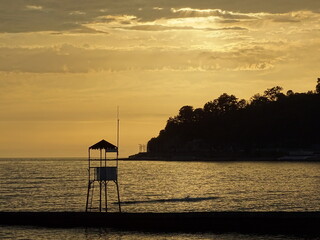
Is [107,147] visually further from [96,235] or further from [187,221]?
[187,221]

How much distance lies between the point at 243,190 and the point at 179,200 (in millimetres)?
22283

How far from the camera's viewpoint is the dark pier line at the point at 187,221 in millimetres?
61594

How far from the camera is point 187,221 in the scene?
2468 inches

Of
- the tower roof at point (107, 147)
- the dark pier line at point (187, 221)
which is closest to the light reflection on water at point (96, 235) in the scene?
the dark pier line at point (187, 221)

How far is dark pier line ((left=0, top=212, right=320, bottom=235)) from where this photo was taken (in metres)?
61.6

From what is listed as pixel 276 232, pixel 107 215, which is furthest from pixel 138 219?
pixel 276 232

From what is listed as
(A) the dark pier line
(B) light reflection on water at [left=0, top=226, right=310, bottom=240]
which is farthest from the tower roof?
(B) light reflection on water at [left=0, top=226, right=310, bottom=240]

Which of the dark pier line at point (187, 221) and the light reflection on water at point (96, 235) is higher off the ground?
the dark pier line at point (187, 221)

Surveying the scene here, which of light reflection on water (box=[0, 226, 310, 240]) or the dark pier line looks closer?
light reflection on water (box=[0, 226, 310, 240])

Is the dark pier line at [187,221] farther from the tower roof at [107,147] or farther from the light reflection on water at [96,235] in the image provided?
the tower roof at [107,147]

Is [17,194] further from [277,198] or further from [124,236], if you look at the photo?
[124,236]

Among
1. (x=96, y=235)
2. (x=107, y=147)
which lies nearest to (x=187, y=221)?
(x=96, y=235)

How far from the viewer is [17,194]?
108250 millimetres

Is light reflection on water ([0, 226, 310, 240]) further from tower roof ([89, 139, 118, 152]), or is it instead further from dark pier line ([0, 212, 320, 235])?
tower roof ([89, 139, 118, 152])
